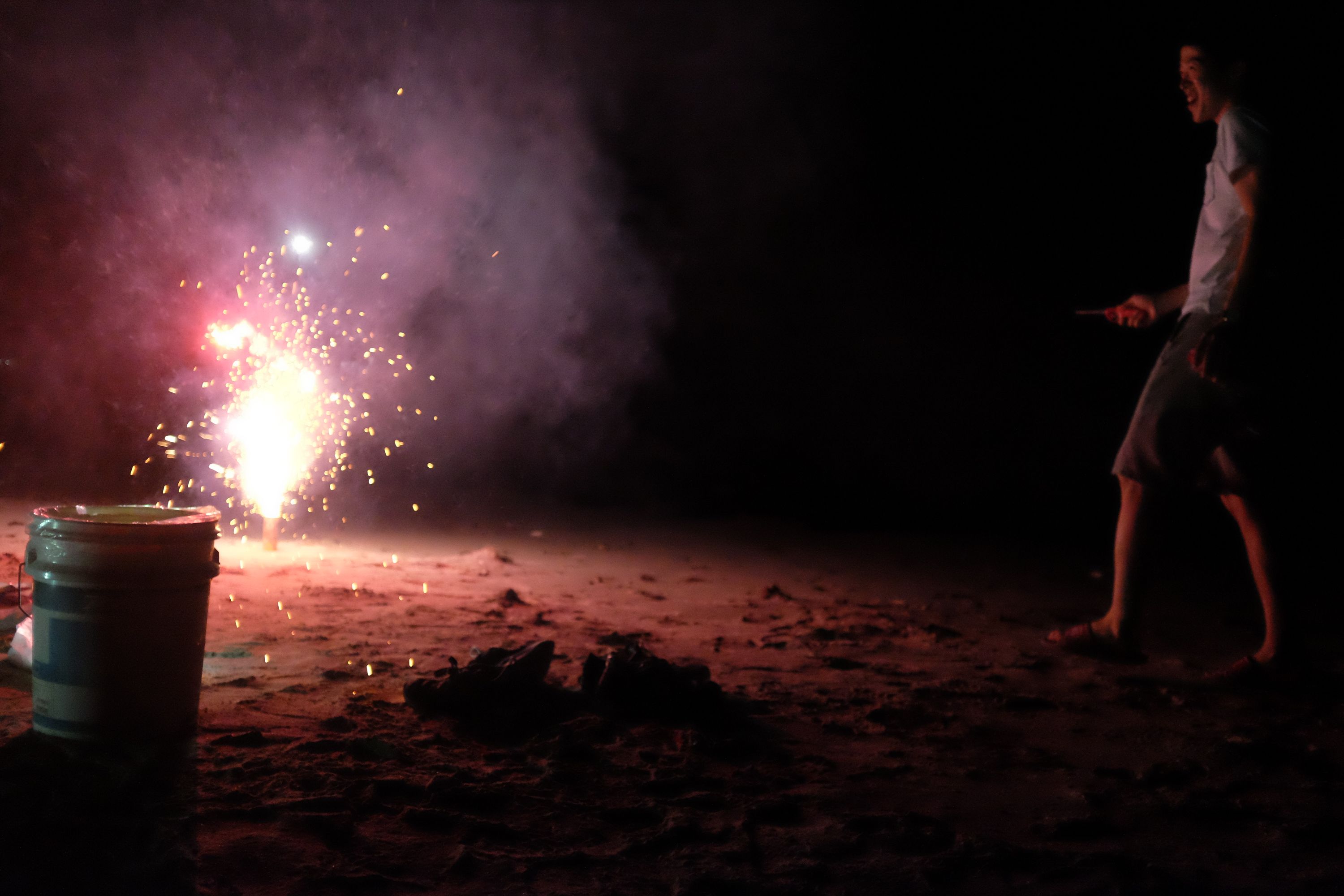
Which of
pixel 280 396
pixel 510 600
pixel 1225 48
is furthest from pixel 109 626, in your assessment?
pixel 280 396

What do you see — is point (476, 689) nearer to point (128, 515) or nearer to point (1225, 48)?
point (128, 515)

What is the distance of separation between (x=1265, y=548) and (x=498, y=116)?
22.8 feet

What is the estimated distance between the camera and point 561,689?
260 cm

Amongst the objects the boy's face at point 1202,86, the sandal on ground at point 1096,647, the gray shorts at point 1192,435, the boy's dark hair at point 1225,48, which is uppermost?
the boy's dark hair at point 1225,48

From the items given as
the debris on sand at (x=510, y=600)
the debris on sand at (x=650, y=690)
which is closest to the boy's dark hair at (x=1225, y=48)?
the debris on sand at (x=650, y=690)

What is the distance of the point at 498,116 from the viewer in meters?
8.38

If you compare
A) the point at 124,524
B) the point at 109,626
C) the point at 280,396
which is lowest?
the point at 109,626

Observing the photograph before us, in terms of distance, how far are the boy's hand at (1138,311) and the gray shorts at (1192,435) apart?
29 cm

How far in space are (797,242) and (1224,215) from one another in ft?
24.6

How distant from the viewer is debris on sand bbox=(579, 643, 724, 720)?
8.32 feet

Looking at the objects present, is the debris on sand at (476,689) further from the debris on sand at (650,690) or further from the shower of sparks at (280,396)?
the shower of sparks at (280,396)

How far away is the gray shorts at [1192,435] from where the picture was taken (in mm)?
3107

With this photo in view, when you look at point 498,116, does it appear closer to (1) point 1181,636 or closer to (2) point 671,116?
(2) point 671,116

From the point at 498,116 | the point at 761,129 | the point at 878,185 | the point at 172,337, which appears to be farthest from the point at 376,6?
the point at 878,185
